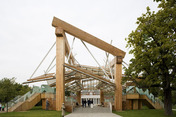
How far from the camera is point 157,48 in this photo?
16.6 meters

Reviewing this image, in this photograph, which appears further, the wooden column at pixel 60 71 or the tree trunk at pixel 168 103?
the wooden column at pixel 60 71

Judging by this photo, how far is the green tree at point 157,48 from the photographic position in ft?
54.5

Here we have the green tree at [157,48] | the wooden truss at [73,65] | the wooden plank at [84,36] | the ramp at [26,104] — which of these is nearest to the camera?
the green tree at [157,48]

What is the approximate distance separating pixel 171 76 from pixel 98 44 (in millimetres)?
10811

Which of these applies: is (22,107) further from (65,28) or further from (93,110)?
(65,28)

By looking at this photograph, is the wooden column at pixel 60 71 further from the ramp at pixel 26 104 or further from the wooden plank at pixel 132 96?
the wooden plank at pixel 132 96

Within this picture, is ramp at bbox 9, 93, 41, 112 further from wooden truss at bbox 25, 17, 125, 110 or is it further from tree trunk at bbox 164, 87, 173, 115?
tree trunk at bbox 164, 87, 173, 115

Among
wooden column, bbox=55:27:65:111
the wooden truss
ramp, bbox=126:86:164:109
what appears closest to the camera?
wooden column, bbox=55:27:65:111

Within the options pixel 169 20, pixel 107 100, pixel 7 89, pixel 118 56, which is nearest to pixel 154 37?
→ pixel 169 20

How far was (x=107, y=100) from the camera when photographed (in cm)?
2808

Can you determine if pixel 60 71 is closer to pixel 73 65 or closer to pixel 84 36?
pixel 73 65

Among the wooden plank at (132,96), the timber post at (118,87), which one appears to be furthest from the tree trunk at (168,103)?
the wooden plank at (132,96)

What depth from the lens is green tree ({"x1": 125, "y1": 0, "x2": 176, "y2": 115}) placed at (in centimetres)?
1662

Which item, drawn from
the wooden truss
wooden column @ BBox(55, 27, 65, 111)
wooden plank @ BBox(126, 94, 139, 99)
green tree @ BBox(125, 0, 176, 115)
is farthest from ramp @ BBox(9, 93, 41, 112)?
green tree @ BBox(125, 0, 176, 115)
